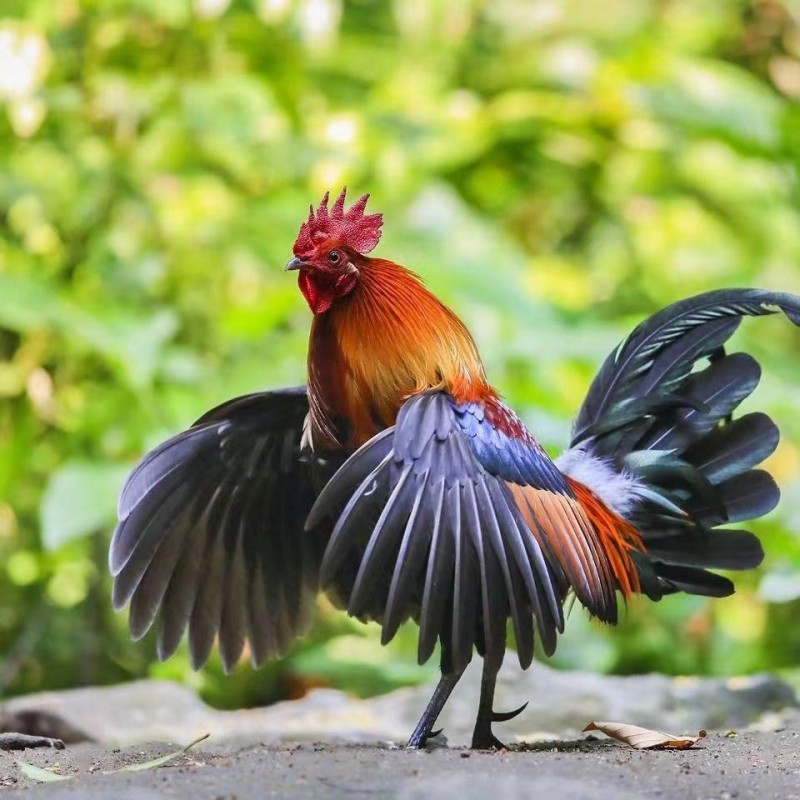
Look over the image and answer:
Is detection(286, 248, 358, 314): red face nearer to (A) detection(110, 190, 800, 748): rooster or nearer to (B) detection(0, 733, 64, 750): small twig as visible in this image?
(A) detection(110, 190, 800, 748): rooster

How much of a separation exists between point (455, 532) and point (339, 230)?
3.56 feet

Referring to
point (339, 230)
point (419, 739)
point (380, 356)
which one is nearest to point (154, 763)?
point (419, 739)

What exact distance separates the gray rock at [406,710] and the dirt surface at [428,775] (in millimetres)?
1221

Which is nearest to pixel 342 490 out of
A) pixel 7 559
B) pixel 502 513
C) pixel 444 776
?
pixel 502 513

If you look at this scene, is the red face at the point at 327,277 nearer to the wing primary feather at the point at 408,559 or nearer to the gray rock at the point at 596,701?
the wing primary feather at the point at 408,559

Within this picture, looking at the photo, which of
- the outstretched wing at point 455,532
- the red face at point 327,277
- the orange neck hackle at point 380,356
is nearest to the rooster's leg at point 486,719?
the outstretched wing at point 455,532

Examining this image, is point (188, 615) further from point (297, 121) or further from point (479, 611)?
point (297, 121)

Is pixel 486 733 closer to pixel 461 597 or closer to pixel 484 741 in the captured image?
pixel 484 741

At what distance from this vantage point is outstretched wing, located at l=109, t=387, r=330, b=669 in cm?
410

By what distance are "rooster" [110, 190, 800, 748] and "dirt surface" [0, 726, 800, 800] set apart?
0.98ft

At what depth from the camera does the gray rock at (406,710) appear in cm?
480

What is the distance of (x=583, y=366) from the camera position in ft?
21.3

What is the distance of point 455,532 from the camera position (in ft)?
10.4

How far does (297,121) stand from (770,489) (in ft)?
13.5
